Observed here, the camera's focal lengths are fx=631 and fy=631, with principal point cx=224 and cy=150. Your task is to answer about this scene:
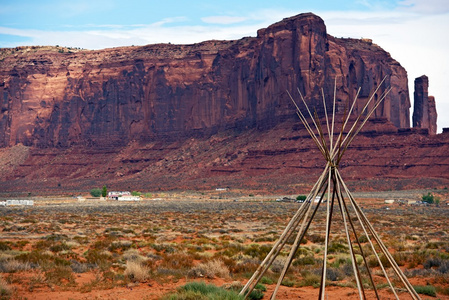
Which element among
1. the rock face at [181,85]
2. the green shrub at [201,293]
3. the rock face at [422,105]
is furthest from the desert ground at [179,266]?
the rock face at [422,105]

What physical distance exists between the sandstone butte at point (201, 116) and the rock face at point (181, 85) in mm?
270

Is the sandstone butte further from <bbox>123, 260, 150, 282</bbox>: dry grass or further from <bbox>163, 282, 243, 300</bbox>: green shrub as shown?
<bbox>163, 282, 243, 300</bbox>: green shrub

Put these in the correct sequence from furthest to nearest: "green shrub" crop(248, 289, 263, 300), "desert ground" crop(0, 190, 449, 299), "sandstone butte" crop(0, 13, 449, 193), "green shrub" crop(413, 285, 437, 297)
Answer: "sandstone butte" crop(0, 13, 449, 193) < "desert ground" crop(0, 190, 449, 299) < "green shrub" crop(413, 285, 437, 297) < "green shrub" crop(248, 289, 263, 300)

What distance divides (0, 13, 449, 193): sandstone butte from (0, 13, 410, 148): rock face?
10.6 inches

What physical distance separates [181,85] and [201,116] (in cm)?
1064

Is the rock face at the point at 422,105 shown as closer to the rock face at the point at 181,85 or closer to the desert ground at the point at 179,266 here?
the rock face at the point at 181,85

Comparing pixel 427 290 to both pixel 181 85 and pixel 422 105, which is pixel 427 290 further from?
pixel 422 105

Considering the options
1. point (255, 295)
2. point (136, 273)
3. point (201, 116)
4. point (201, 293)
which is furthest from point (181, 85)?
point (201, 293)

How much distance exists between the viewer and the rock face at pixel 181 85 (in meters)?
127

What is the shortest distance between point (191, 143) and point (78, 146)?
1262 inches

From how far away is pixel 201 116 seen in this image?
142500 mm

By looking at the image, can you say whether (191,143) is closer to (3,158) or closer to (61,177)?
(61,177)

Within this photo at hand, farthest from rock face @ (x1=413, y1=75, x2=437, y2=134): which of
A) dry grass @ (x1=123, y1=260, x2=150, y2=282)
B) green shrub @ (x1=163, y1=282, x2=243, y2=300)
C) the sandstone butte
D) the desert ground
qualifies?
green shrub @ (x1=163, y1=282, x2=243, y2=300)

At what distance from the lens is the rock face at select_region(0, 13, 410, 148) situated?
127 metres
